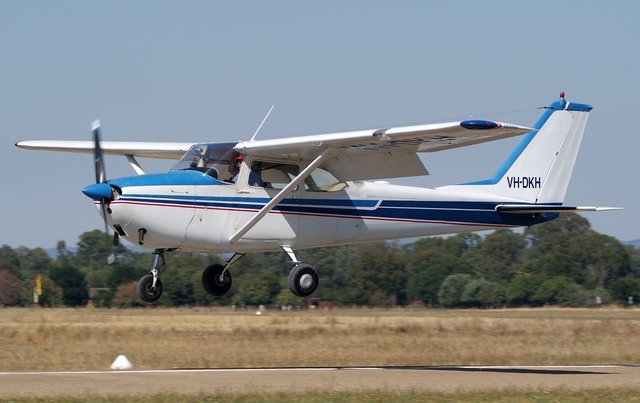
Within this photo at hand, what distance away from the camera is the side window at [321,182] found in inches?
736

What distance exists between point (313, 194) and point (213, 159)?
180 cm

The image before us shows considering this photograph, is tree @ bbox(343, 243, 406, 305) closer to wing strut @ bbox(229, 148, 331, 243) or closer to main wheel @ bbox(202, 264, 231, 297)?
main wheel @ bbox(202, 264, 231, 297)

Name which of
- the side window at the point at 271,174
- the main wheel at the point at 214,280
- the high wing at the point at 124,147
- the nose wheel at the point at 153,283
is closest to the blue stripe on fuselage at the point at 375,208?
the side window at the point at 271,174

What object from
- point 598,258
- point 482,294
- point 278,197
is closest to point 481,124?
point 278,197

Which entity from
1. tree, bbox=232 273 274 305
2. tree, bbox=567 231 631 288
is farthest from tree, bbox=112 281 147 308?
tree, bbox=567 231 631 288

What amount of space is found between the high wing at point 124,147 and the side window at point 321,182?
9.37 feet

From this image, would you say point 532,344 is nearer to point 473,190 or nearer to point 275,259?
point 473,190

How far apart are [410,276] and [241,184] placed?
126ft

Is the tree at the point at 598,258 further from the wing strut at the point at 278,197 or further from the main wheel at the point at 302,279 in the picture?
the wing strut at the point at 278,197

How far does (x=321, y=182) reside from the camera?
1875 centimetres

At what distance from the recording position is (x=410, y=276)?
55781 mm

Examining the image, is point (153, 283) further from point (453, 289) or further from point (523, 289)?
point (523, 289)

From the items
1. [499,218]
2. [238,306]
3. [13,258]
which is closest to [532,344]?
[499,218]

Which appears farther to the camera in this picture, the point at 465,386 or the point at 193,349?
the point at 193,349
